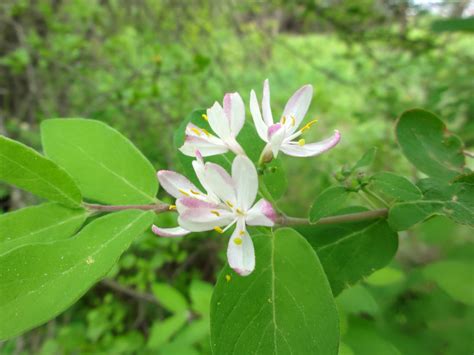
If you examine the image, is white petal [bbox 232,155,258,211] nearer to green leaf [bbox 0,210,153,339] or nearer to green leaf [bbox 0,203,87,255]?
green leaf [bbox 0,210,153,339]

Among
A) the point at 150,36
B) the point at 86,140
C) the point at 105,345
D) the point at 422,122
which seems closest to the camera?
the point at 86,140

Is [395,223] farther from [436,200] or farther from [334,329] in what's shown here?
[334,329]

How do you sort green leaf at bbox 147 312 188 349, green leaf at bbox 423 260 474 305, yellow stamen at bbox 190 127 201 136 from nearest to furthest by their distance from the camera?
yellow stamen at bbox 190 127 201 136, green leaf at bbox 423 260 474 305, green leaf at bbox 147 312 188 349

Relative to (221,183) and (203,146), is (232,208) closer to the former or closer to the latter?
(221,183)

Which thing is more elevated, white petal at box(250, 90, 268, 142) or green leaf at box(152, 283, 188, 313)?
white petal at box(250, 90, 268, 142)

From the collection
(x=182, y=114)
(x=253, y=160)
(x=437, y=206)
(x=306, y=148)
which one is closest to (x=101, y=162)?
(x=253, y=160)

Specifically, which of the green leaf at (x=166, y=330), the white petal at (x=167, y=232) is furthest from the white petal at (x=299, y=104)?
the green leaf at (x=166, y=330)

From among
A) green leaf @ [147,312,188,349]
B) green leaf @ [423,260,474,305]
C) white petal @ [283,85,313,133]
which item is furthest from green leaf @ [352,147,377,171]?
green leaf @ [147,312,188,349]

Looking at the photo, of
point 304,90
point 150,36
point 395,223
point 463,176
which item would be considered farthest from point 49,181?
point 150,36
